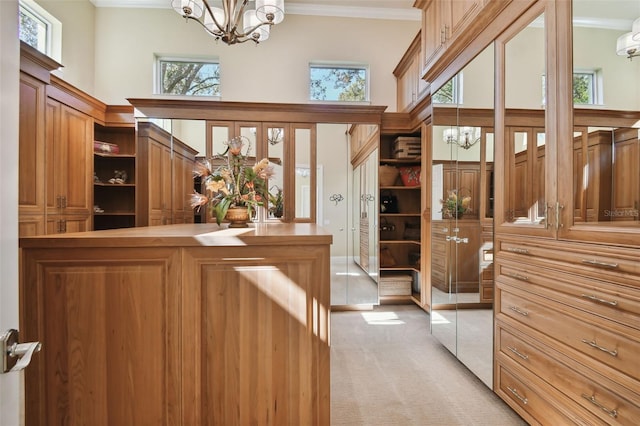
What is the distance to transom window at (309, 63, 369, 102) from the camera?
4.84 m

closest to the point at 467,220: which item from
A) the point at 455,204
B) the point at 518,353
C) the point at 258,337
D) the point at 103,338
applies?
the point at 455,204

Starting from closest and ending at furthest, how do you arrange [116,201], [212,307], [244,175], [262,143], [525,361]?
[212,307]
[525,361]
[244,175]
[262,143]
[116,201]

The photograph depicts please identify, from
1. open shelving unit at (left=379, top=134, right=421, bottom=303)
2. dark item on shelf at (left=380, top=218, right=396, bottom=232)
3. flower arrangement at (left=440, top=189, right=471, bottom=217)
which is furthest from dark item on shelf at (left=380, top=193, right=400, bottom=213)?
flower arrangement at (left=440, top=189, right=471, bottom=217)

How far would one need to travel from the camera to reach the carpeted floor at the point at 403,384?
1.98 metres

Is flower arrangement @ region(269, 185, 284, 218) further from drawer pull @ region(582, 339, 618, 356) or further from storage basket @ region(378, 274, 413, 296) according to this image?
drawer pull @ region(582, 339, 618, 356)

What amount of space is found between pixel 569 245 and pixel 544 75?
2.89ft

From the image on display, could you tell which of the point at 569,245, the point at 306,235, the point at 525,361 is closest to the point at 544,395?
the point at 525,361

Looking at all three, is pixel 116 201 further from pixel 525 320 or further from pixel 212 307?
pixel 525 320

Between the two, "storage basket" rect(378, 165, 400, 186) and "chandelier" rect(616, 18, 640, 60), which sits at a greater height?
"chandelier" rect(616, 18, 640, 60)

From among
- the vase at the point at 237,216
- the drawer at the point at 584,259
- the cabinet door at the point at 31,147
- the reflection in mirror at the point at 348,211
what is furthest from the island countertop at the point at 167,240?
the reflection in mirror at the point at 348,211

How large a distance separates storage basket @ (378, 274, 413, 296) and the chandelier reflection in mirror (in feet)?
7.11

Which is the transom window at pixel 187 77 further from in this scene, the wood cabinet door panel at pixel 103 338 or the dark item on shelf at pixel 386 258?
the wood cabinet door panel at pixel 103 338

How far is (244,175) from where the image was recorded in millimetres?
2174

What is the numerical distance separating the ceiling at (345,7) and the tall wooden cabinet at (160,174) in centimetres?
199
